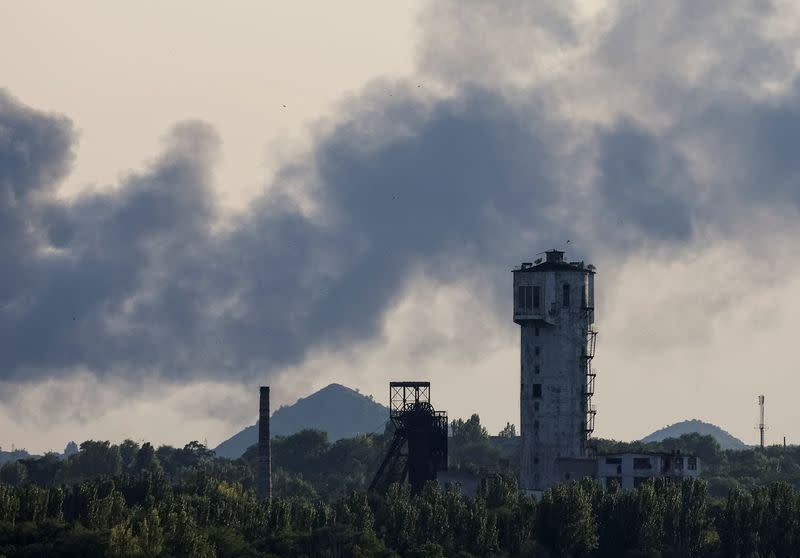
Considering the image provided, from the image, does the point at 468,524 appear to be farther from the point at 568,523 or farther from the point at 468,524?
the point at 568,523

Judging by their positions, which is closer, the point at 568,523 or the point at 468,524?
the point at 468,524

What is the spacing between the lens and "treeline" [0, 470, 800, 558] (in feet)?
561

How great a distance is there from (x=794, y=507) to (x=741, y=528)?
6395 mm

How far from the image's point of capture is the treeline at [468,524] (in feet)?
561

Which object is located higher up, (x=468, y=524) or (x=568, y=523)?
(x=568, y=523)

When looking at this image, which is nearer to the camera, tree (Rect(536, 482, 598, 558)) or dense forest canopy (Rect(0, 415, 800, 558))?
dense forest canopy (Rect(0, 415, 800, 558))

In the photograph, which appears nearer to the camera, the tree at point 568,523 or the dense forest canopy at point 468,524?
the dense forest canopy at point 468,524

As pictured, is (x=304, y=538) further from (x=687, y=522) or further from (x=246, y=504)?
(x=687, y=522)

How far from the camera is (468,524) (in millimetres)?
176375

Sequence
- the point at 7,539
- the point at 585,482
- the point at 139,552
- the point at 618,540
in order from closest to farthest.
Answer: the point at 139,552 < the point at 7,539 < the point at 618,540 < the point at 585,482

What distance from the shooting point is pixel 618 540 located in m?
182

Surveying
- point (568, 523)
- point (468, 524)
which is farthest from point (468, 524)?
point (568, 523)

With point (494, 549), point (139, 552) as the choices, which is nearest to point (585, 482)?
point (494, 549)

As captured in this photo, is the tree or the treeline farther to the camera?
the tree
